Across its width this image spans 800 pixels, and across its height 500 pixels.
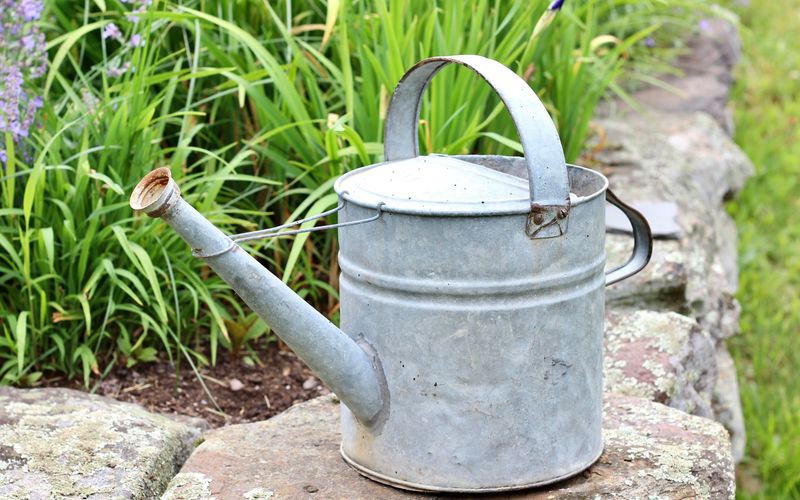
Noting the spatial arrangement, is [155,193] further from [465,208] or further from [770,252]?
[770,252]

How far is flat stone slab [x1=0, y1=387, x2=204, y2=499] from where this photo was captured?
1.74 metres

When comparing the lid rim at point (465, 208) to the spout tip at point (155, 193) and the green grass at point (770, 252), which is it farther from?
the green grass at point (770, 252)

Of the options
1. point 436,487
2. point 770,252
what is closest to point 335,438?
point 436,487

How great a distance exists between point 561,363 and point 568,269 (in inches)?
6.1

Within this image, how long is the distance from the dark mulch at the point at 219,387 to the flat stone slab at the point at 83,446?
16cm

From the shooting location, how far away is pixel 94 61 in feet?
9.26

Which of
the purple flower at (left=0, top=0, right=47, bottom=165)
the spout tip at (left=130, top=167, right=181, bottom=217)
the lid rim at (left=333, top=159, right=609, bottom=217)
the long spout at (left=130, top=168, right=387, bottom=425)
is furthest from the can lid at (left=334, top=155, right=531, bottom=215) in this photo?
the purple flower at (left=0, top=0, right=47, bottom=165)

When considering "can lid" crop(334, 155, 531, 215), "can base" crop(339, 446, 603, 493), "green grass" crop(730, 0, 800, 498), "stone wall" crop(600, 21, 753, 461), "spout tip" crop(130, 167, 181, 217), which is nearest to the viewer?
"spout tip" crop(130, 167, 181, 217)

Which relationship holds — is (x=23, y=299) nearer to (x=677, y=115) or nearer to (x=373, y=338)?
(x=373, y=338)

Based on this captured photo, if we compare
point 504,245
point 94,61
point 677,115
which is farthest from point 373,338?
point 677,115

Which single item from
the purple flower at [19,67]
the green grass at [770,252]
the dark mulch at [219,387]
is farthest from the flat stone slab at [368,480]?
the green grass at [770,252]

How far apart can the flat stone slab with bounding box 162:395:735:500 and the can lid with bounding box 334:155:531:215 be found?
1.33 ft

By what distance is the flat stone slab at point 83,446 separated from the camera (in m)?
1.74

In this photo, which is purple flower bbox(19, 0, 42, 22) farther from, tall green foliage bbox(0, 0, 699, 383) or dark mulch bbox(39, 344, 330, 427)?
dark mulch bbox(39, 344, 330, 427)
